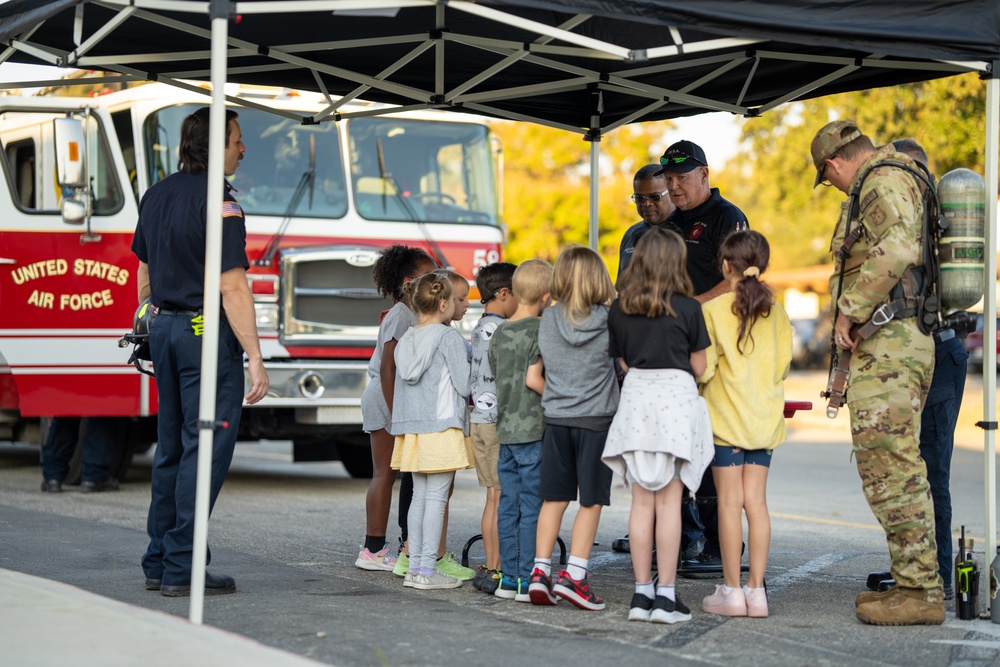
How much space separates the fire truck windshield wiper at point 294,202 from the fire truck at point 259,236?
1cm

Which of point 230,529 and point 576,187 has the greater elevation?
point 576,187

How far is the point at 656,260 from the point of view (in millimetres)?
5723

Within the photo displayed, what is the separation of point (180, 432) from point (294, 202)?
4654 mm

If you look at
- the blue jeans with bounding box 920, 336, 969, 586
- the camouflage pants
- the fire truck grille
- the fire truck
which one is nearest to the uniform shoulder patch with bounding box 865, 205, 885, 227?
the camouflage pants

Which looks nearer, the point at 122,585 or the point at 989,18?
the point at 989,18

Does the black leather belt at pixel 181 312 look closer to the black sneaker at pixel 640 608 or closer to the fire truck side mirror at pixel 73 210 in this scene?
the black sneaker at pixel 640 608

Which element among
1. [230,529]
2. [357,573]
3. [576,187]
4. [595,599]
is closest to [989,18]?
[595,599]

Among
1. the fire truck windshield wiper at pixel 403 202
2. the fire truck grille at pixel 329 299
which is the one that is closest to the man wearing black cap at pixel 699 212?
the fire truck grille at pixel 329 299

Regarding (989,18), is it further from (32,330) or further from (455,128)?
(32,330)

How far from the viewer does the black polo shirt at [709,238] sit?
7234mm

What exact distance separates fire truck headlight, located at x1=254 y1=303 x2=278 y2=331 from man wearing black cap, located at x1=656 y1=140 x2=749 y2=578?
4.16 m

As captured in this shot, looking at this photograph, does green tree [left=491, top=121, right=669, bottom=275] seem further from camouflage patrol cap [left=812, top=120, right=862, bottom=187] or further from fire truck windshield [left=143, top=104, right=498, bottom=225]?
camouflage patrol cap [left=812, top=120, right=862, bottom=187]

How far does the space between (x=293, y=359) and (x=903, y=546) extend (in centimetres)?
596

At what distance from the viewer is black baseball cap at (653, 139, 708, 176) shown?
23.7ft
